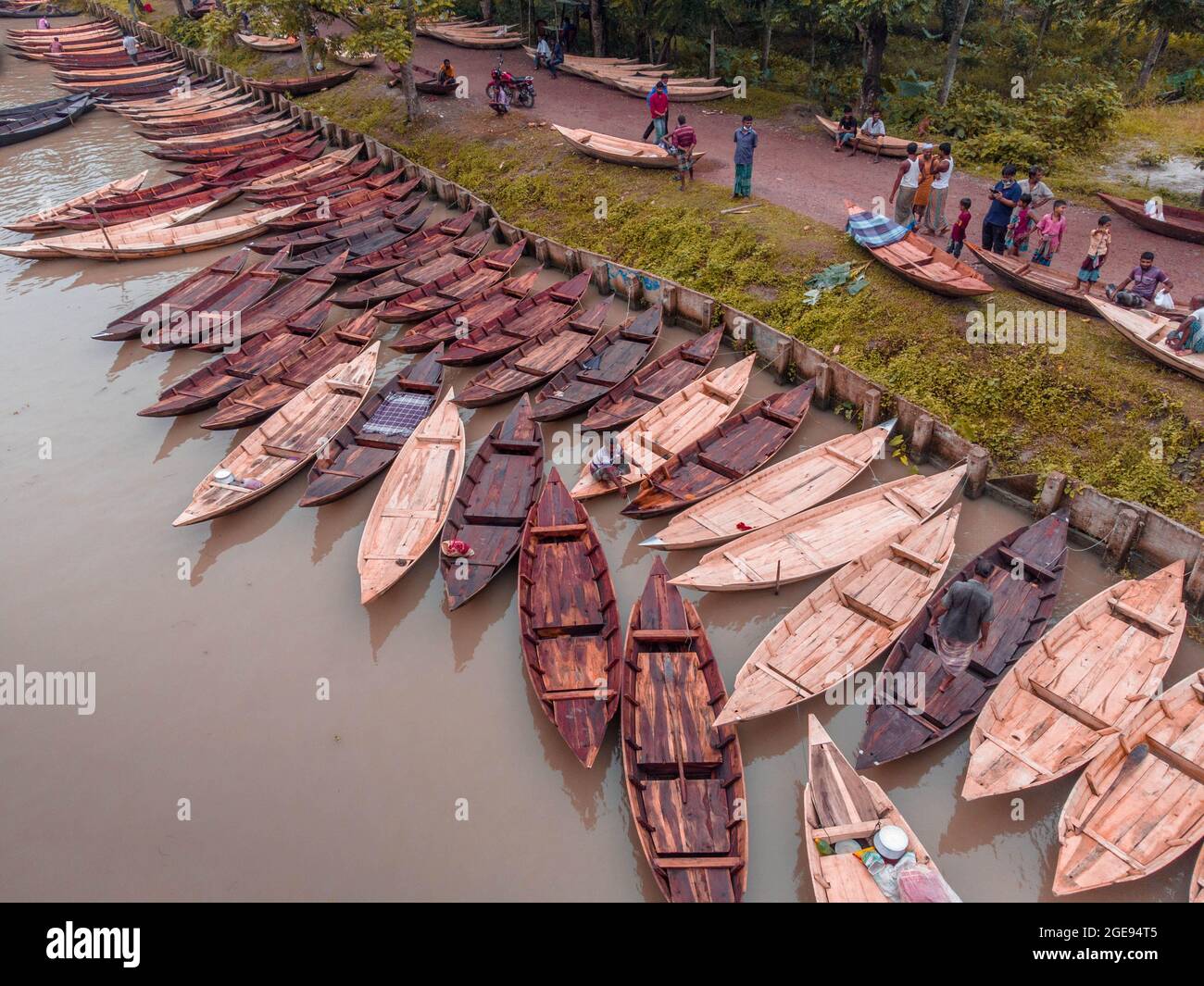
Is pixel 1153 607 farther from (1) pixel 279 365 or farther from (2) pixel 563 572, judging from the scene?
(1) pixel 279 365

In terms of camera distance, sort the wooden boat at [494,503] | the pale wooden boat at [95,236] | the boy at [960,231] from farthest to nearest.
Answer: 1. the pale wooden boat at [95,236]
2. the boy at [960,231]
3. the wooden boat at [494,503]

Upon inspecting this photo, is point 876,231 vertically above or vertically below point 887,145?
below

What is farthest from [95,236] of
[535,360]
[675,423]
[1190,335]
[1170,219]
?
[1170,219]

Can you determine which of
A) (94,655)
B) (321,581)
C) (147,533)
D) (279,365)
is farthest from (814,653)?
(279,365)

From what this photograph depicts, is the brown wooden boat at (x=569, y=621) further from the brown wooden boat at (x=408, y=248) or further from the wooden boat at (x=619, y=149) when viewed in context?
the wooden boat at (x=619, y=149)

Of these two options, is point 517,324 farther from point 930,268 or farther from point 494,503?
point 930,268

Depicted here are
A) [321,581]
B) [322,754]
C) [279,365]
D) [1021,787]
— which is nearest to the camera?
[1021,787]

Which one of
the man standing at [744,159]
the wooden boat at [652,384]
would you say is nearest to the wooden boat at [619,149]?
the man standing at [744,159]
